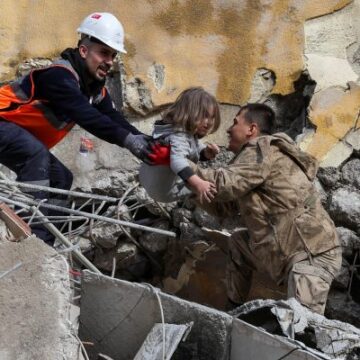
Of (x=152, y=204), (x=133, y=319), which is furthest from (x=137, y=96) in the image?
(x=133, y=319)

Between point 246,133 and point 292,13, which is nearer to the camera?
point 246,133

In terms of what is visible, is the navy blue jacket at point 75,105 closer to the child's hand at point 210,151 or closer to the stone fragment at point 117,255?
the child's hand at point 210,151

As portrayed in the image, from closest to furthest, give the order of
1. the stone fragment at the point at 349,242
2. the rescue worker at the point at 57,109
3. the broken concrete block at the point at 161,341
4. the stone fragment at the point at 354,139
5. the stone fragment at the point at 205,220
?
the broken concrete block at the point at 161,341
the rescue worker at the point at 57,109
the stone fragment at the point at 349,242
the stone fragment at the point at 354,139
the stone fragment at the point at 205,220

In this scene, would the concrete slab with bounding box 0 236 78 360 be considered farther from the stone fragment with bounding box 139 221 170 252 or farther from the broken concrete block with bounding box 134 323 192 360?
the stone fragment with bounding box 139 221 170 252

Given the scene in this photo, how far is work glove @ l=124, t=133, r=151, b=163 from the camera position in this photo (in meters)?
3.85

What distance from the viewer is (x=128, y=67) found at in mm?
5438

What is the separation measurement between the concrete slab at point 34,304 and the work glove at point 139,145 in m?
0.95

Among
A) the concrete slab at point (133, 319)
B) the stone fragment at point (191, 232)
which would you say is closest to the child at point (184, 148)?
the concrete slab at point (133, 319)

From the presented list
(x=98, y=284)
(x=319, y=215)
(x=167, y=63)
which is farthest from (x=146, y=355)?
(x=167, y=63)

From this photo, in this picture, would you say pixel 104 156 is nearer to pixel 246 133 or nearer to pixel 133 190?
pixel 133 190

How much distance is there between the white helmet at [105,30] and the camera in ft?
13.9

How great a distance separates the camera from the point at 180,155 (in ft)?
12.4

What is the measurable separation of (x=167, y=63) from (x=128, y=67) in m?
0.26

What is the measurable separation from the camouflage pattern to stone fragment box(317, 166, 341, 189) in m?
0.79
